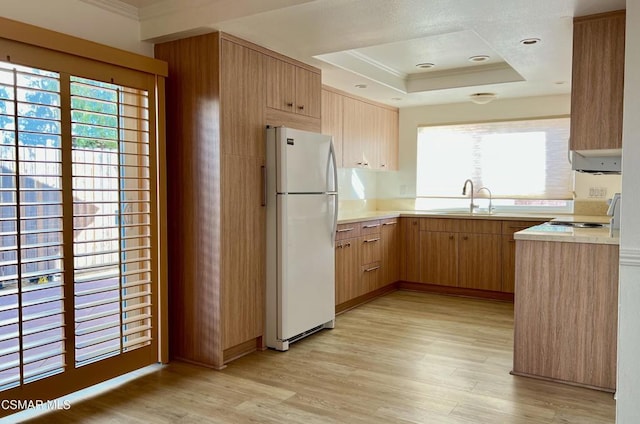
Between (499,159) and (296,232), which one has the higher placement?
(499,159)

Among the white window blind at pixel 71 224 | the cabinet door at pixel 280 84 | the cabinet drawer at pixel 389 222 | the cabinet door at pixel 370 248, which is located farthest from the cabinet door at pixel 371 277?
the white window blind at pixel 71 224

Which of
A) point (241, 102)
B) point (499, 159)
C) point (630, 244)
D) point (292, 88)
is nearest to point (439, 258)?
point (499, 159)

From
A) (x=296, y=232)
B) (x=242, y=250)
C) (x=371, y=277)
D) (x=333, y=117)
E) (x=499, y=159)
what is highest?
(x=333, y=117)

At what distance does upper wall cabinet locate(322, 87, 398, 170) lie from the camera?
16.6 ft

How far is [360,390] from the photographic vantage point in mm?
2998

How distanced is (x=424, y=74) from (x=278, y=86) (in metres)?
2.11

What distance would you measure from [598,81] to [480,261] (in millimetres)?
2794

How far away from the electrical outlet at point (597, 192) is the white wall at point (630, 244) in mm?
3331

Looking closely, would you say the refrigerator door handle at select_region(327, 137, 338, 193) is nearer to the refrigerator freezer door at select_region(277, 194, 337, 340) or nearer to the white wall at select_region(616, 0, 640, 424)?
the refrigerator freezer door at select_region(277, 194, 337, 340)

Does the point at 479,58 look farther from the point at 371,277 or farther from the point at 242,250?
the point at 242,250

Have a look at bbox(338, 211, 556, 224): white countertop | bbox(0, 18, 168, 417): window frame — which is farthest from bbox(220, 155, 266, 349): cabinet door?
bbox(338, 211, 556, 224): white countertop

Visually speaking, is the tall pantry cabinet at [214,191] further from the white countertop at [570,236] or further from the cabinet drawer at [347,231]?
the white countertop at [570,236]

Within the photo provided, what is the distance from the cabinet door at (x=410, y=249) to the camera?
5.85 metres

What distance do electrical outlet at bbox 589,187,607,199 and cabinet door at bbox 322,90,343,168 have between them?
268 cm
